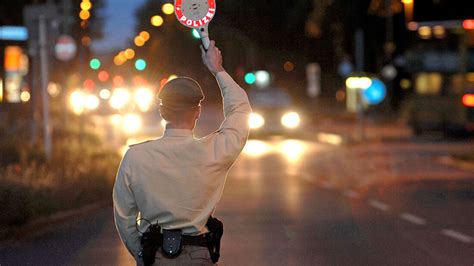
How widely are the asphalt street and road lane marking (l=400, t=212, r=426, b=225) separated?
0.01m

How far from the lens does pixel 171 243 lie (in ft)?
17.3

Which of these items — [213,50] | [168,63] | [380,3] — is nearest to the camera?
[213,50]

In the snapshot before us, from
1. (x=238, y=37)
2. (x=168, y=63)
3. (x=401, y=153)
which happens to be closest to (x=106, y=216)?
(x=238, y=37)

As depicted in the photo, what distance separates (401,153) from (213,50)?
2797 centimetres

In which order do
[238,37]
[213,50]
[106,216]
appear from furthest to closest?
[238,37]
[106,216]
[213,50]

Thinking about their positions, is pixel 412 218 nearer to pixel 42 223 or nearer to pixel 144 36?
pixel 42 223

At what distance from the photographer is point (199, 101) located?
18.1 ft

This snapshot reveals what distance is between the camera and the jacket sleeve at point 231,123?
545 centimetres

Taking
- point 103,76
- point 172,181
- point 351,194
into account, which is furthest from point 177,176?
point 103,76

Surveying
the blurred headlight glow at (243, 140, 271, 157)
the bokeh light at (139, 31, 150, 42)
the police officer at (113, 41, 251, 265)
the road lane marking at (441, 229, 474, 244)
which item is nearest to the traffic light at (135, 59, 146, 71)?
the bokeh light at (139, 31, 150, 42)

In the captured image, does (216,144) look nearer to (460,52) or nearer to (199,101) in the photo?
(199,101)

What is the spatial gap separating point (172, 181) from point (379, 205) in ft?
42.4

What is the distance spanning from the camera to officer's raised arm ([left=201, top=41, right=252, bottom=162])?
5461 millimetres

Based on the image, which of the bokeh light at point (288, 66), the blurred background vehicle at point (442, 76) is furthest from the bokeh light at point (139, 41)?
the bokeh light at point (288, 66)
